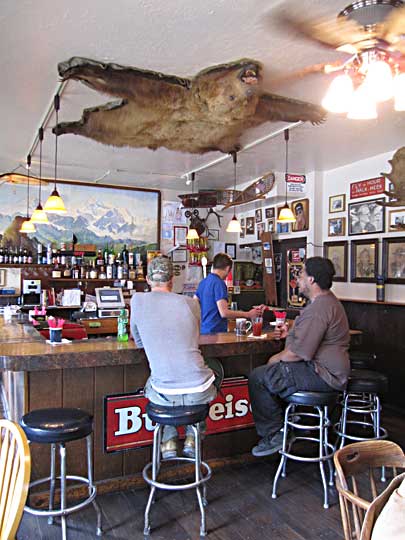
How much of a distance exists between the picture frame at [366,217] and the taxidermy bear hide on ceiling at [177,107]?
1826mm

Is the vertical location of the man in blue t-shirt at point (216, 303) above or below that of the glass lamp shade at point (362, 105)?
below

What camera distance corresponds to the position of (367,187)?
5879 millimetres

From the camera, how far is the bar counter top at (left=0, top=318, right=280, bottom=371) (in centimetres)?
287

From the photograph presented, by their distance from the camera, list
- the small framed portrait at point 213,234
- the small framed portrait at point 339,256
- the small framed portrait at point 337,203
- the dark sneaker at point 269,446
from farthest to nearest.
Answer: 1. the small framed portrait at point 213,234
2. the small framed portrait at point 337,203
3. the small framed portrait at point 339,256
4. the dark sneaker at point 269,446

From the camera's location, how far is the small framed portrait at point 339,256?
6176 mm

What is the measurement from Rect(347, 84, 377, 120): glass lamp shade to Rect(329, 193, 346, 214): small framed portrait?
Result: 10.9 feet

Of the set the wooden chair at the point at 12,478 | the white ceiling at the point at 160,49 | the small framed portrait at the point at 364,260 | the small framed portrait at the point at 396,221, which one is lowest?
the wooden chair at the point at 12,478

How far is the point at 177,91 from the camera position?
12.6 feet

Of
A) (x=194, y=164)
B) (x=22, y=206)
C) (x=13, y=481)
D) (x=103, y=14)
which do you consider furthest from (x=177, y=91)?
(x=22, y=206)

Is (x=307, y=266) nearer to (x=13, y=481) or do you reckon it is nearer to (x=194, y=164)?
(x=13, y=481)

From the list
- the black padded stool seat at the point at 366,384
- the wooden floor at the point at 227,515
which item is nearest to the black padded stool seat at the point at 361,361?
the black padded stool seat at the point at 366,384

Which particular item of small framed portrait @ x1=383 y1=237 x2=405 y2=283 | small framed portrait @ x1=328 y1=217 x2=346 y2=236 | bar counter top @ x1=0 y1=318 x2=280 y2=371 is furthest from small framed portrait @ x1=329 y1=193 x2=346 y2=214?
bar counter top @ x1=0 y1=318 x2=280 y2=371

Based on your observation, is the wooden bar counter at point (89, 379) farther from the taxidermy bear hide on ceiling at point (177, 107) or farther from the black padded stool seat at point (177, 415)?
the taxidermy bear hide on ceiling at point (177, 107)

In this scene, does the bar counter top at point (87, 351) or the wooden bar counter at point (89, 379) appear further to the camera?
the wooden bar counter at point (89, 379)
